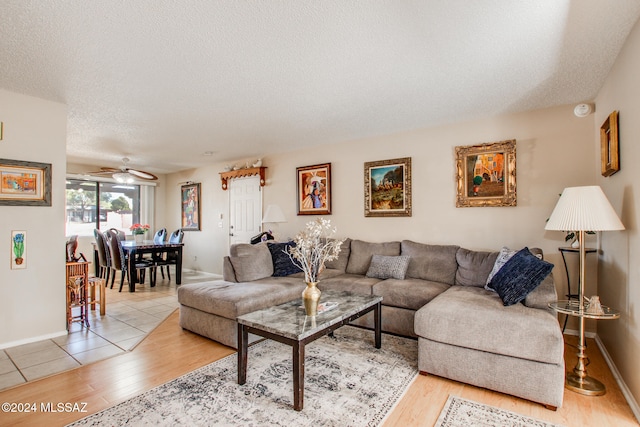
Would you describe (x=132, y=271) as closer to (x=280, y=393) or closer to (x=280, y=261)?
(x=280, y=261)

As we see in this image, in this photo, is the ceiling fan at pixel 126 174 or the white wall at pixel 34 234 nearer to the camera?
the white wall at pixel 34 234

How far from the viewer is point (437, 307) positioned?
2.49m


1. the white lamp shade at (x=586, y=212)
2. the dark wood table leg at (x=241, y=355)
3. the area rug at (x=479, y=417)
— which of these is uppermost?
the white lamp shade at (x=586, y=212)

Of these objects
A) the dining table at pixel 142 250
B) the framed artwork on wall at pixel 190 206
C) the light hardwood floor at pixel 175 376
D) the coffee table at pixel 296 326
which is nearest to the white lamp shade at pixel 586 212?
the light hardwood floor at pixel 175 376

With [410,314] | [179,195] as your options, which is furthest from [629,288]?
[179,195]

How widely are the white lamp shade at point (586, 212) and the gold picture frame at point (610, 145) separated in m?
0.41

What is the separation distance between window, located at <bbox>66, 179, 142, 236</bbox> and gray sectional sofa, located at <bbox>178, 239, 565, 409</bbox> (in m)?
4.89

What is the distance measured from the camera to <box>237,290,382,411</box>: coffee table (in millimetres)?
1978

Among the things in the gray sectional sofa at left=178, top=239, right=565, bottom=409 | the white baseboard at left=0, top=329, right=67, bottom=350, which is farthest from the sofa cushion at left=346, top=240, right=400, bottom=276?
the white baseboard at left=0, top=329, right=67, bottom=350

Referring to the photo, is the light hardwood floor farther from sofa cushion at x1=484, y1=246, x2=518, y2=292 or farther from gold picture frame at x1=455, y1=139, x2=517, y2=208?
gold picture frame at x1=455, y1=139, x2=517, y2=208

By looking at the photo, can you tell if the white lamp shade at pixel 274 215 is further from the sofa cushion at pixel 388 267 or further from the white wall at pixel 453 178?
the sofa cushion at pixel 388 267

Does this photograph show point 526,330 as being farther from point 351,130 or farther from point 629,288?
point 351,130

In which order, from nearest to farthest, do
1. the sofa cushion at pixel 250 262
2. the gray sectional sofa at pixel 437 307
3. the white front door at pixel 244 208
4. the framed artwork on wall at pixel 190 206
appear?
the gray sectional sofa at pixel 437 307 < the sofa cushion at pixel 250 262 < the white front door at pixel 244 208 < the framed artwork on wall at pixel 190 206

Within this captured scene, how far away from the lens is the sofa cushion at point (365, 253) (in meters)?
4.18
